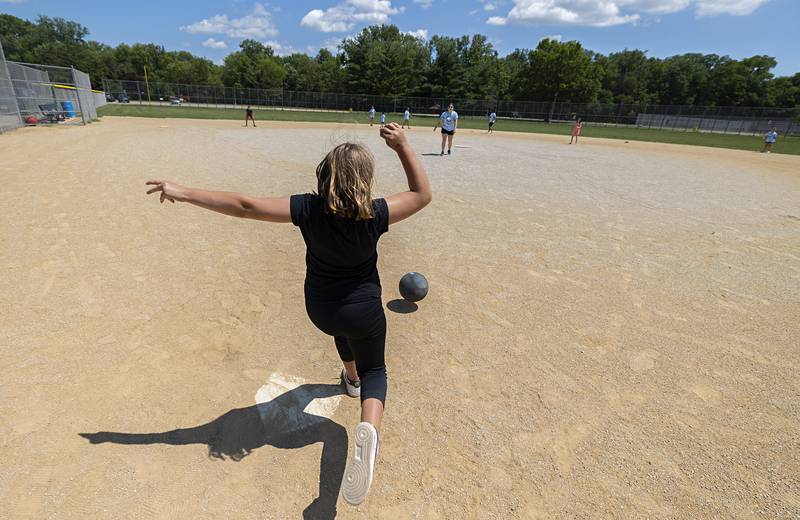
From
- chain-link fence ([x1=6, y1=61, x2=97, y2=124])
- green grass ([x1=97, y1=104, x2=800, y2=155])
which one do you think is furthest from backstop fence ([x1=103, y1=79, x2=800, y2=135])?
chain-link fence ([x1=6, y1=61, x2=97, y2=124])

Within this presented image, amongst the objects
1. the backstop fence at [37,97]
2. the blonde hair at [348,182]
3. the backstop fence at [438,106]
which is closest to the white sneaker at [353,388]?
the blonde hair at [348,182]

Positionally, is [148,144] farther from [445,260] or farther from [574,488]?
[574,488]

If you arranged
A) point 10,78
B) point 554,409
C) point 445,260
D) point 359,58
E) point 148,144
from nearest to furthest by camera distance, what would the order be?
point 554,409 < point 445,260 < point 148,144 < point 10,78 < point 359,58

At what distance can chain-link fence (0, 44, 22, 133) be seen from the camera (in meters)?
17.8

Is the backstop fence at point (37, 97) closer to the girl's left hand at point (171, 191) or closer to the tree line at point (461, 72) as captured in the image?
the girl's left hand at point (171, 191)

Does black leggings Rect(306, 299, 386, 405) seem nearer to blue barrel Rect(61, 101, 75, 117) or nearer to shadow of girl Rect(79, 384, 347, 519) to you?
shadow of girl Rect(79, 384, 347, 519)

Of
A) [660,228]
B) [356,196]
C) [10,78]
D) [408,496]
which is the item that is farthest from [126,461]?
[10,78]

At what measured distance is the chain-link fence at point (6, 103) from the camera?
1780 cm

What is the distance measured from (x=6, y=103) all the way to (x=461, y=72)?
63259 millimetres

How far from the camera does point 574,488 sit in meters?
2.78

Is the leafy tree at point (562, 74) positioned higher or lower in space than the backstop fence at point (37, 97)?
higher

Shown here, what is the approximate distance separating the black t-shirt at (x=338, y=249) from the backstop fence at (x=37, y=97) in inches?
925

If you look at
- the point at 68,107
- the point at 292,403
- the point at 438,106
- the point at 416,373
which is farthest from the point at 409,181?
the point at 438,106

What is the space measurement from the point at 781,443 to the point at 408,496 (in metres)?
3.13
